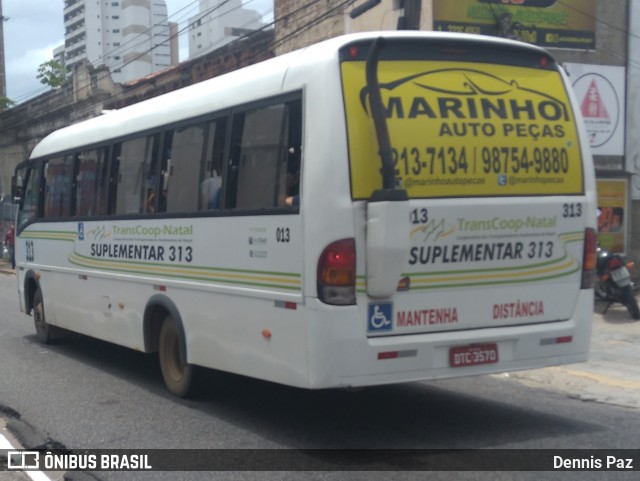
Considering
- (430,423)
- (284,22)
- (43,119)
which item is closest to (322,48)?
(430,423)

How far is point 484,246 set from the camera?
22.7 ft

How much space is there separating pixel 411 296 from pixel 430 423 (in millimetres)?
1598

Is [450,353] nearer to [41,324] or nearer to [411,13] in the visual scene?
[411,13]

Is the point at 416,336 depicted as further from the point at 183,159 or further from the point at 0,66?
the point at 0,66

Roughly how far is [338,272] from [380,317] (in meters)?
0.47

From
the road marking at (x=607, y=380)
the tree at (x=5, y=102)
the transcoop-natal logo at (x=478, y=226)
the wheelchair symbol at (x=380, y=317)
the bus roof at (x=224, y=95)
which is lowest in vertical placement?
the road marking at (x=607, y=380)

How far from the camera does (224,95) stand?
7.91 metres

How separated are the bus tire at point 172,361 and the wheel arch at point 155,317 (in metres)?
0.09

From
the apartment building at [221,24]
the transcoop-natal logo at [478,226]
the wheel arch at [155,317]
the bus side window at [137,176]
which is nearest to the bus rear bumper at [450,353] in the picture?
the transcoop-natal logo at [478,226]

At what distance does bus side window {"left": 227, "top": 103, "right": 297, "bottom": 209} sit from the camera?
698 centimetres

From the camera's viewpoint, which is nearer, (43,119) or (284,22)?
(284,22)

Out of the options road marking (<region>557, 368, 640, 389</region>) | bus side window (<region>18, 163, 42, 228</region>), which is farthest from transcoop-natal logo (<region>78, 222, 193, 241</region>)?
road marking (<region>557, 368, 640, 389</region>)

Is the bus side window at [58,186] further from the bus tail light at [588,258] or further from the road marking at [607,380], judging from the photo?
the bus tail light at [588,258]

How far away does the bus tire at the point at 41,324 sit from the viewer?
506 inches
